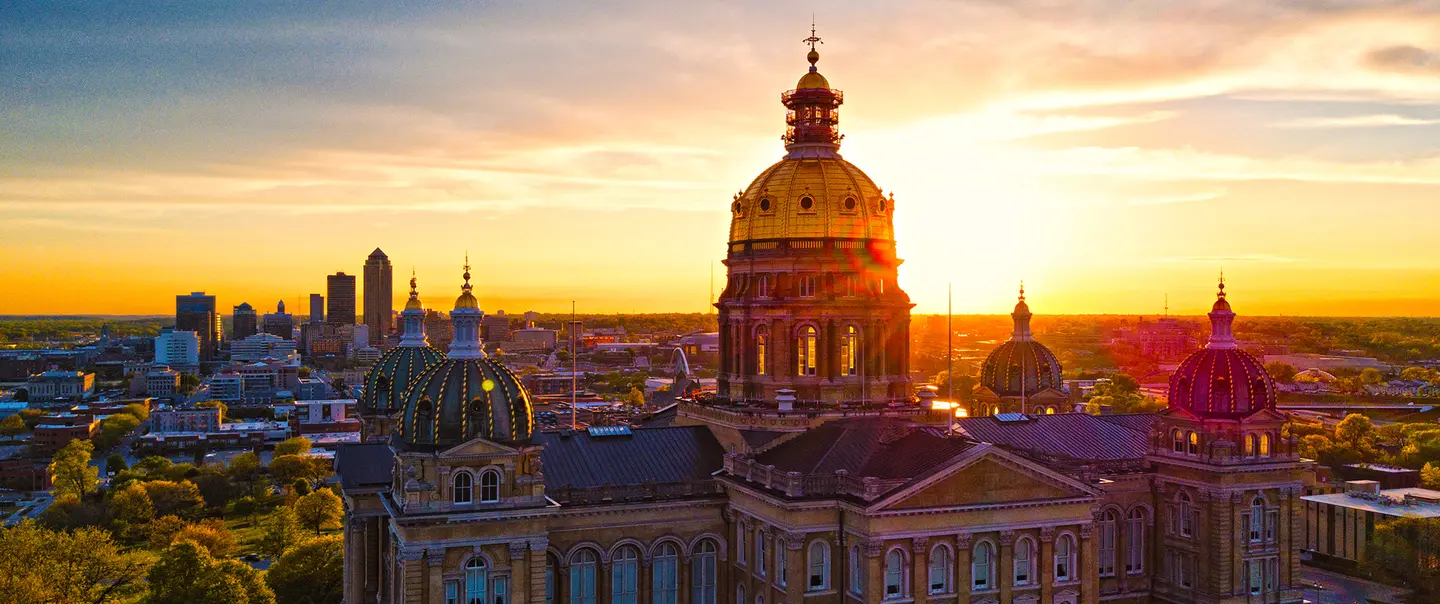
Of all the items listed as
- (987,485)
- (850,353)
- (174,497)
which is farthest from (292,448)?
(987,485)

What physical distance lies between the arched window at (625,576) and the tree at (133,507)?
9470cm

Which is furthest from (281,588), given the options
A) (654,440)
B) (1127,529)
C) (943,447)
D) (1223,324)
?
(1223,324)

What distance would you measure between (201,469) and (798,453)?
13120cm

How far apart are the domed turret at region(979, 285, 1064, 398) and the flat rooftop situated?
3696 centimetres

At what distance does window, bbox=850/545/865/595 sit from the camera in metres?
58.7

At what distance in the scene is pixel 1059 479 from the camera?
2403 inches

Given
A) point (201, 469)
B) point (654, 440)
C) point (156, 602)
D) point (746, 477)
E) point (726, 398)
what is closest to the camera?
point (746, 477)

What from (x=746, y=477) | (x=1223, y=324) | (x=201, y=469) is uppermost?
(x=1223, y=324)

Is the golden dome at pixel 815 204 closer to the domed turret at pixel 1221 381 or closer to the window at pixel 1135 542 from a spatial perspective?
the domed turret at pixel 1221 381

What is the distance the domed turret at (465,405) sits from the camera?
57094mm

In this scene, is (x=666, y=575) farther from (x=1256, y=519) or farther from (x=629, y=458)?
(x=1256, y=519)

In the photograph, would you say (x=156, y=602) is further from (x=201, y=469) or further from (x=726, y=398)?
(x=201, y=469)

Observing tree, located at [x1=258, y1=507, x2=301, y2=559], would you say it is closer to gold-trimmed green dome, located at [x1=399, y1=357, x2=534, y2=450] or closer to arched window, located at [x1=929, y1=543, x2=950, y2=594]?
gold-trimmed green dome, located at [x1=399, y1=357, x2=534, y2=450]

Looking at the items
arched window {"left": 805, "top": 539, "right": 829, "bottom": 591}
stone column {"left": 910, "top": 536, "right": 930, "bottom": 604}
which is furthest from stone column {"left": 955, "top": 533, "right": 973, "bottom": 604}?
arched window {"left": 805, "top": 539, "right": 829, "bottom": 591}
